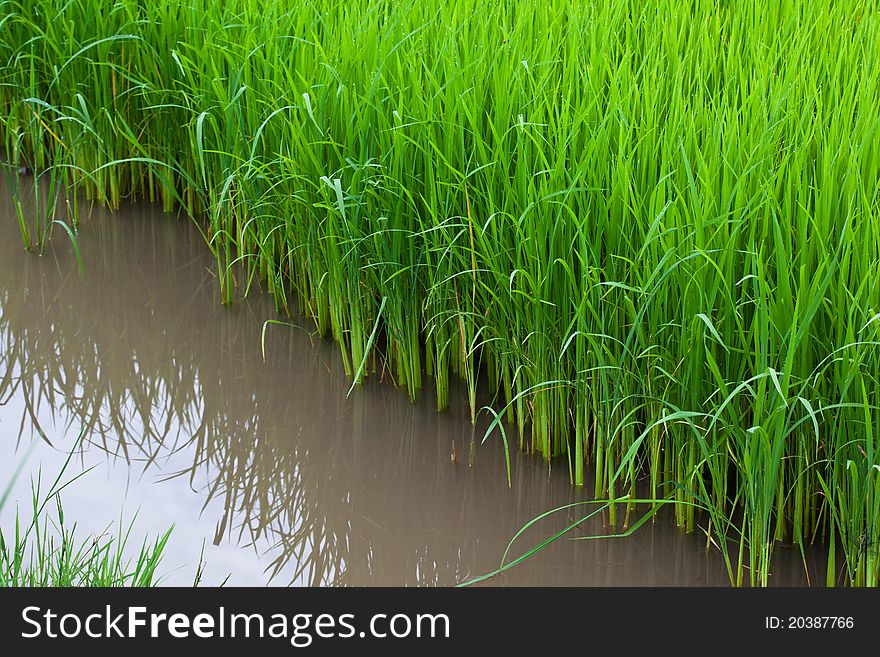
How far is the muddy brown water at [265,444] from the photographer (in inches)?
76.9

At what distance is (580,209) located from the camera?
6.58 feet

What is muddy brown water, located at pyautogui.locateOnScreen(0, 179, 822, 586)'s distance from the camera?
195cm

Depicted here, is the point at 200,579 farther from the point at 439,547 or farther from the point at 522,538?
the point at 522,538

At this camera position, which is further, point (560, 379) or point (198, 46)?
point (198, 46)

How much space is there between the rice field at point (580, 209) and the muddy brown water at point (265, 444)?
7 centimetres

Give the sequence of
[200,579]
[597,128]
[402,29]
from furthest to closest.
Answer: [402,29] < [597,128] < [200,579]

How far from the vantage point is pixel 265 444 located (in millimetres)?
2271

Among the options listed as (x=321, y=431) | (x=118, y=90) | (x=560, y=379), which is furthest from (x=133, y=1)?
(x=560, y=379)

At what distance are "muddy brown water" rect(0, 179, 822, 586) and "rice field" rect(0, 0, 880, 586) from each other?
7 centimetres

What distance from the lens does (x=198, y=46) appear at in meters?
2.79

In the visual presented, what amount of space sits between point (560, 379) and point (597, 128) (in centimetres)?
55

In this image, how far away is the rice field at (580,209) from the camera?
5.98 ft

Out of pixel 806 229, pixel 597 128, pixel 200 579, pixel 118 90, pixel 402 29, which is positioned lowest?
pixel 200 579

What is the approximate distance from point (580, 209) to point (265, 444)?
88 cm
